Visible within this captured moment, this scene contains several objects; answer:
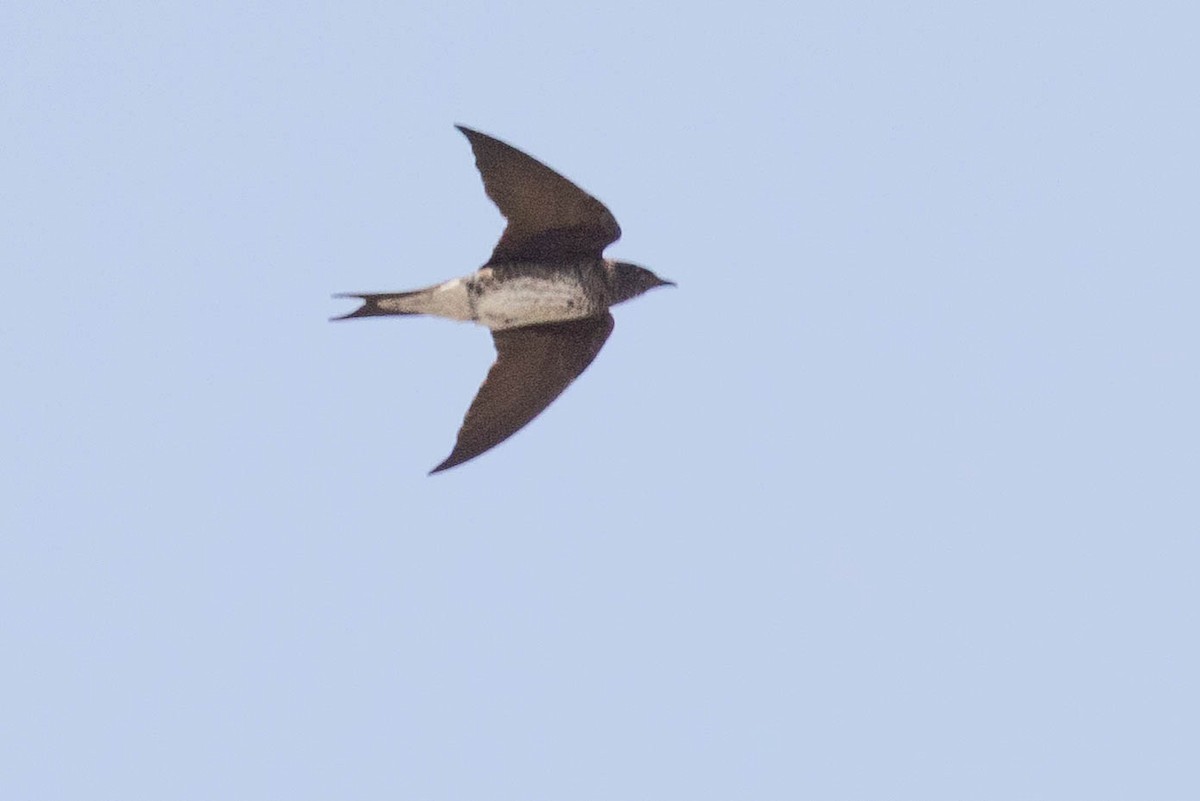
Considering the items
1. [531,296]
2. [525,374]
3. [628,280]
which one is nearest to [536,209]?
[531,296]

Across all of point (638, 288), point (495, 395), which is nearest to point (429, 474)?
point (495, 395)

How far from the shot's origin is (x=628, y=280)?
13508 millimetres

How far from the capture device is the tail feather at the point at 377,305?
12961 millimetres

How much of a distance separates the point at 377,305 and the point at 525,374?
3.53 ft

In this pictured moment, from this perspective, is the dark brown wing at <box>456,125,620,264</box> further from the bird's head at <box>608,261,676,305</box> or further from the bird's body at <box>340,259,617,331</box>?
the bird's head at <box>608,261,676,305</box>

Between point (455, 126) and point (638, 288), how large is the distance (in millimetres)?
1905

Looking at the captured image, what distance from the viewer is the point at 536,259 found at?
13.1 meters

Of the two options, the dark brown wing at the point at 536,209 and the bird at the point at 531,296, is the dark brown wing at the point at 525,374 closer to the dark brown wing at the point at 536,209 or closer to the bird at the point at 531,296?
the bird at the point at 531,296

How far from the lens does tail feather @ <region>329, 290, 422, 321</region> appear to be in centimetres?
1296

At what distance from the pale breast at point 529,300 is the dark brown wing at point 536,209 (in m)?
0.14

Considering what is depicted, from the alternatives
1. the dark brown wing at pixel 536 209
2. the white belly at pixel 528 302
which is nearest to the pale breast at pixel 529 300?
the white belly at pixel 528 302

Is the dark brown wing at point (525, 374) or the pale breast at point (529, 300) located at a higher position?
the pale breast at point (529, 300)

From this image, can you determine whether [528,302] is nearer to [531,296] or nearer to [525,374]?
[531,296]

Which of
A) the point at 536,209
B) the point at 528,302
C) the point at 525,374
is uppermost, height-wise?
the point at 536,209
